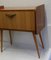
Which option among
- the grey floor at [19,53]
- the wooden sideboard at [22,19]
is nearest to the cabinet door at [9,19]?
the wooden sideboard at [22,19]

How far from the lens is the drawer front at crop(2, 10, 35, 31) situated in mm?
1471

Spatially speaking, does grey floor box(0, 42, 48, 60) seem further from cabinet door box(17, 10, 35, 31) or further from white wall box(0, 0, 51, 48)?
cabinet door box(17, 10, 35, 31)

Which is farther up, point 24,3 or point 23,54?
point 24,3

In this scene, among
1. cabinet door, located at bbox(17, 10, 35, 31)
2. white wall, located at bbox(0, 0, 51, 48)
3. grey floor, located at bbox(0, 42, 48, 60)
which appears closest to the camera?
cabinet door, located at bbox(17, 10, 35, 31)

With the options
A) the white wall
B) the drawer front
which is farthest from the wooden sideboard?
the white wall

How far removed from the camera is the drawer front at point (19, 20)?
1.47m

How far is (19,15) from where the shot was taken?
59.4 inches

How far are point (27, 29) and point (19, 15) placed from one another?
17 cm

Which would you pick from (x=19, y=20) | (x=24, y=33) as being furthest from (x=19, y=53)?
(x=19, y=20)

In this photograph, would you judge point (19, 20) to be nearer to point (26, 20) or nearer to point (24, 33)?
point (26, 20)

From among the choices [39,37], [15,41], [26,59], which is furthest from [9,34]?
[26,59]

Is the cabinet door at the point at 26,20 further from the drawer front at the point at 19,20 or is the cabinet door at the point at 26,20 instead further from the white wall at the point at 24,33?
the white wall at the point at 24,33

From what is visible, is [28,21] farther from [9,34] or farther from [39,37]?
[9,34]

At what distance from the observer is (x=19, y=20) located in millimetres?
1520
